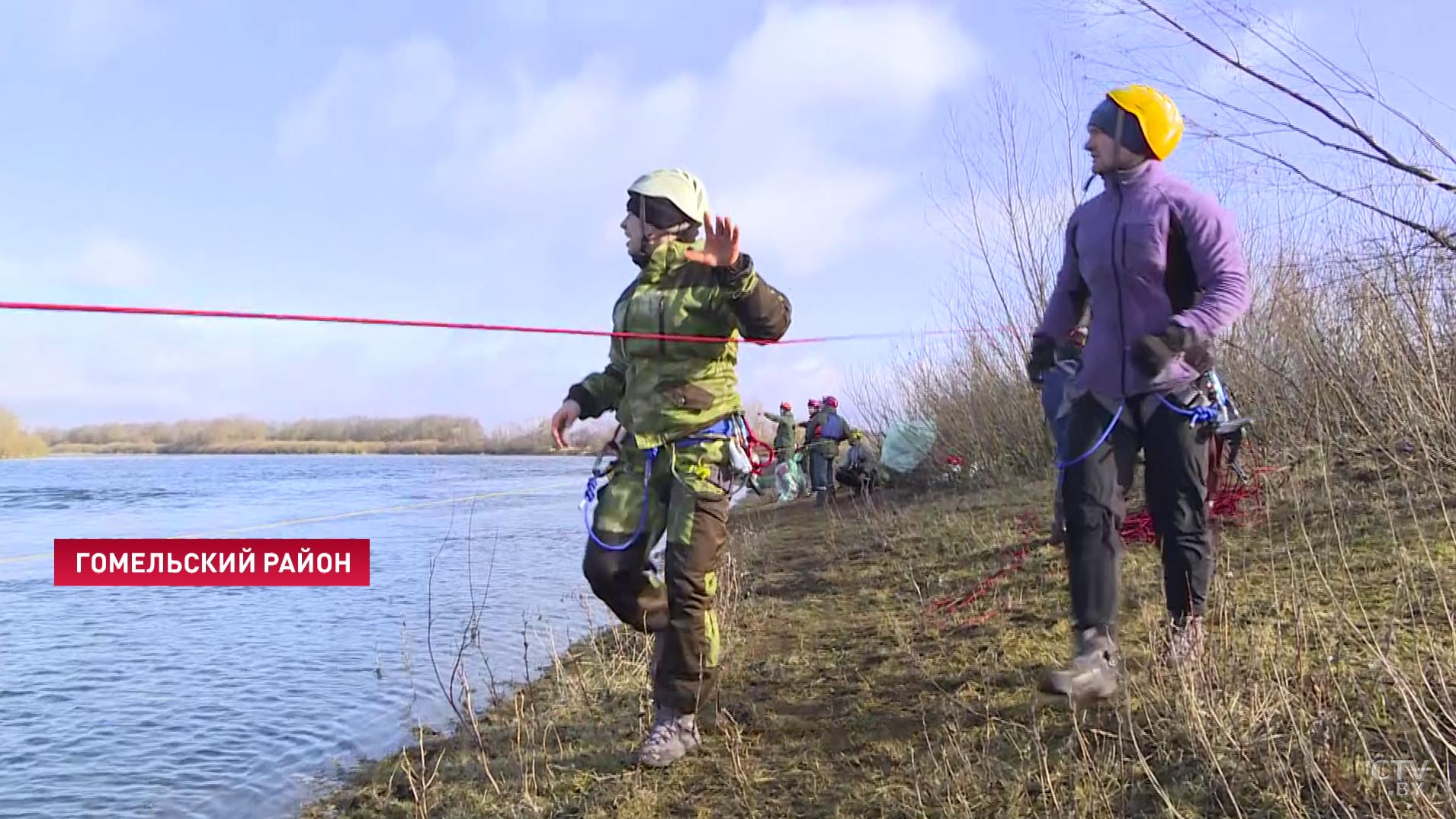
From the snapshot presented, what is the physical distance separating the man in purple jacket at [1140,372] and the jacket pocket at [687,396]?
1192 millimetres

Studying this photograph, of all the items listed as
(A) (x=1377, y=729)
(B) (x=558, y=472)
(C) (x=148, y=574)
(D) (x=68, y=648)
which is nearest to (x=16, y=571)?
(C) (x=148, y=574)

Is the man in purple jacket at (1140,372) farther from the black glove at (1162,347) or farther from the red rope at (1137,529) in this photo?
the red rope at (1137,529)

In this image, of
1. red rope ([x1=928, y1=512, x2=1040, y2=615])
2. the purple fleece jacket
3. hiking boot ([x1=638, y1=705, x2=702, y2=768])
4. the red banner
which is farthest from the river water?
the purple fleece jacket

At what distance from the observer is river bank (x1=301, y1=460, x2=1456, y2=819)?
242 cm

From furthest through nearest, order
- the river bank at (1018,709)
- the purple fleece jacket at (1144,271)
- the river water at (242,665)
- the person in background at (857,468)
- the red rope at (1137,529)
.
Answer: the person in background at (857,468)
the red rope at (1137,529)
the river water at (242,665)
the purple fleece jacket at (1144,271)
the river bank at (1018,709)

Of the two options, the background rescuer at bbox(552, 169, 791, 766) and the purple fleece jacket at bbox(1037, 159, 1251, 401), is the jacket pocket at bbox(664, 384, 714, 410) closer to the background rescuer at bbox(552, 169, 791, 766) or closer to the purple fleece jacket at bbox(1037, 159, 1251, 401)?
the background rescuer at bbox(552, 169, 791, 766)

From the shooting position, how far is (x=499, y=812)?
10.5ft

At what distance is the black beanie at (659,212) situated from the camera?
3389 mm

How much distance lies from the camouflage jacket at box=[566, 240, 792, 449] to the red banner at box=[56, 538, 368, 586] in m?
7.39

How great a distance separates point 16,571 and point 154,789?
8.35m

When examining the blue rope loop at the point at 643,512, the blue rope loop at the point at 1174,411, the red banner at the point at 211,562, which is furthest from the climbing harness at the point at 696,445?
the red banner at the point at 211,562

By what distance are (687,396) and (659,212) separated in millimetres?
629

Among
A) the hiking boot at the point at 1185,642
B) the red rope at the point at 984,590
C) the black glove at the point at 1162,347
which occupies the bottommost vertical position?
the red rope at the point at 984,590

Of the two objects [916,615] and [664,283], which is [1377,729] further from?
[916,615]
